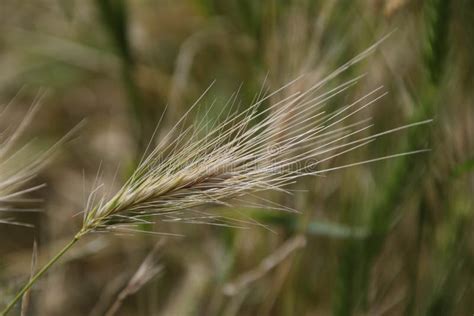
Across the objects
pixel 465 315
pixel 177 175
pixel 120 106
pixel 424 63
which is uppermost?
pixel 120 106

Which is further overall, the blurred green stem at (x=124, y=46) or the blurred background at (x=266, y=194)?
the blurred green stem at (x=124, y=46)

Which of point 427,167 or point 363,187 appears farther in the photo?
point 363,187

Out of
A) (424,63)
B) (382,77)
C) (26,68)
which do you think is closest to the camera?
(424,63)

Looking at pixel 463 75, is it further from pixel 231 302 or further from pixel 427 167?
pixel 231 302

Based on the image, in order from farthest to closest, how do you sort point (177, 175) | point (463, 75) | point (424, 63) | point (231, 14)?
point (231, 14) < point (463, 75) < point (424, 63) < point (177, 175)

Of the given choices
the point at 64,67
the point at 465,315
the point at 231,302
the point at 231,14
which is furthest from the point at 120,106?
the point at 465,315

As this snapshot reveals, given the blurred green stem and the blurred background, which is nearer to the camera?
the blurred background

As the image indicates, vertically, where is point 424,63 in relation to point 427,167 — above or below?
above

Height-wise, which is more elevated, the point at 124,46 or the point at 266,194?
the point at 124,46
